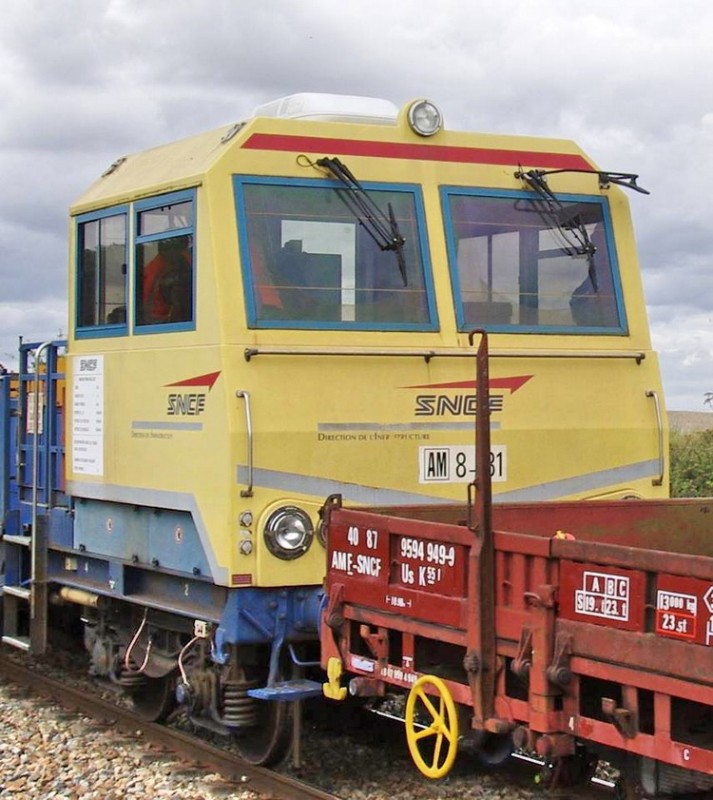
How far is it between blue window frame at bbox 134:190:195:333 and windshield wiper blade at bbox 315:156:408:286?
86 centimetres

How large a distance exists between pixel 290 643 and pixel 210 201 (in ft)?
7.83

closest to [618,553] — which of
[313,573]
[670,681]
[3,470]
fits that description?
[670,681]

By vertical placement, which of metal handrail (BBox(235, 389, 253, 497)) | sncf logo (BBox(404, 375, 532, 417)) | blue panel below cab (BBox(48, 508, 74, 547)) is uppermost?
sncf logo (BBox(404, 375, 532, 417))

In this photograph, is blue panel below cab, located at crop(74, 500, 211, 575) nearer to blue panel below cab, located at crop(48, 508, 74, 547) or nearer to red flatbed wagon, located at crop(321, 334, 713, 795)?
blue panel below cab, located at crop(48, 508, 74, 547)

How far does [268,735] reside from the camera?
303 inches

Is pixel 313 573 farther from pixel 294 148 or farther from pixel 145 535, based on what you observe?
pixel 294 148

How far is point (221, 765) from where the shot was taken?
7879 millimetres

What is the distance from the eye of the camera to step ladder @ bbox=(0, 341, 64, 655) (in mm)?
9508

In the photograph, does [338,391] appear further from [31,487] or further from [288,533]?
[31,487]

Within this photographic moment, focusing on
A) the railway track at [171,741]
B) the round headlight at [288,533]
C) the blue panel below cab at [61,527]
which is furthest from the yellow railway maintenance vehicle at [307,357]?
the blue panel below cab at [61,527]

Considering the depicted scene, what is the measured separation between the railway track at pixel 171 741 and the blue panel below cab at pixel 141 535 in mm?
1121

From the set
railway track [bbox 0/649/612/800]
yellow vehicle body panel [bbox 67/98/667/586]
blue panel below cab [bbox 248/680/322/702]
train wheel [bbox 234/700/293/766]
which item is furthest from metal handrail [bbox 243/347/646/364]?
railway track [bbox 0/649/612/800]

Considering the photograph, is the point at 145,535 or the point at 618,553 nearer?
the point at 618,553

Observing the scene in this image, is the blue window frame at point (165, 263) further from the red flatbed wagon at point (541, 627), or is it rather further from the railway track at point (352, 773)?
the railway track at point (352, 773)
